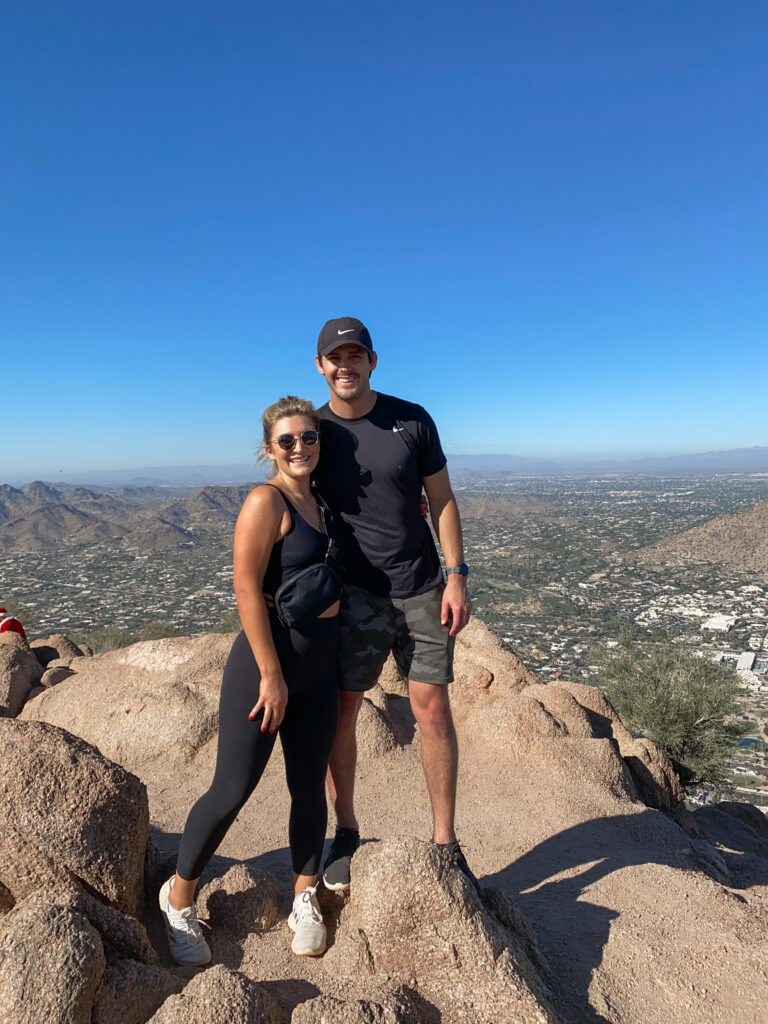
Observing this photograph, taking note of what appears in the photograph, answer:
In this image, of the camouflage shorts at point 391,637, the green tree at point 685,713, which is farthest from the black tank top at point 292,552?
the green tree at point 685,713

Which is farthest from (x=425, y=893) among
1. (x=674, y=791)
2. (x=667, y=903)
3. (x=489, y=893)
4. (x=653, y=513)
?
(x=653, y=513)

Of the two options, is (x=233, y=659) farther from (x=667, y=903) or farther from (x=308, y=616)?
(x=667, y=903)

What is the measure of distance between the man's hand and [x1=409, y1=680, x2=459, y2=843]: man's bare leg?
0.43 meters

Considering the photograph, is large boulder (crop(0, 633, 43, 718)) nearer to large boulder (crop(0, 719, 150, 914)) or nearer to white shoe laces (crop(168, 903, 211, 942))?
large boulder (crop(0, 719, 150, 914))

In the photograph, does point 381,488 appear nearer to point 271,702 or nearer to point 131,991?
point 271,702

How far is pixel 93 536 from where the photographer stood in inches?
3903

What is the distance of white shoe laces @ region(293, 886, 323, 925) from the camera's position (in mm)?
Answer: 3428

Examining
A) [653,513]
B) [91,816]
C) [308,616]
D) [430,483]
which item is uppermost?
[430,483]

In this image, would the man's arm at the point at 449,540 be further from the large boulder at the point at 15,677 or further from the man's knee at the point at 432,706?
the large boulder at the point at 15,677

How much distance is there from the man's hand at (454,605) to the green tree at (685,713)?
495 inches

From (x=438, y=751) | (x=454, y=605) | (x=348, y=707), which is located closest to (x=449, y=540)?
(x=454, y=605)

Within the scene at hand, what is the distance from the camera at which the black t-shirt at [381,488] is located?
3832 mm

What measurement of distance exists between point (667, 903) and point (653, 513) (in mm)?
126513

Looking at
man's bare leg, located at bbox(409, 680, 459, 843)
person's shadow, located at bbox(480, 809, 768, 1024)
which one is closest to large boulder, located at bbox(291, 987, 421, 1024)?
person's shadow, located at bbox(480, 809, 768, 1024)
